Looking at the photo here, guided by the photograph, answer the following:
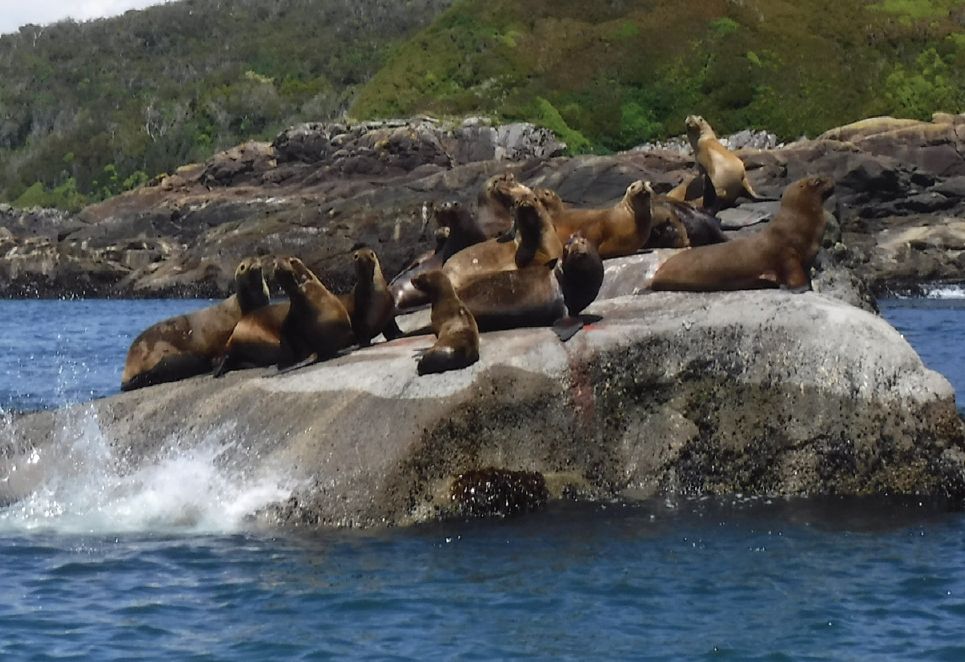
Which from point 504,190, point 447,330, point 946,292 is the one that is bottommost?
point 946,292

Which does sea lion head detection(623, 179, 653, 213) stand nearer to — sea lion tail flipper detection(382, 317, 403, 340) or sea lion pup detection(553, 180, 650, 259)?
sea lion pup detection(553, 180, 650, 259)

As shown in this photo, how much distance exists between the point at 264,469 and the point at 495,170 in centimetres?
3305

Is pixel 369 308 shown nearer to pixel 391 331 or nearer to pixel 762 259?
pixel 391 331

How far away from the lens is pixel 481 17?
59812 mm

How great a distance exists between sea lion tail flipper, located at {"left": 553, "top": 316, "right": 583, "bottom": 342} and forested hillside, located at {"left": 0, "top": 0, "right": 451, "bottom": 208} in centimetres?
6281

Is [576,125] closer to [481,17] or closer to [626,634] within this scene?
[481,17]

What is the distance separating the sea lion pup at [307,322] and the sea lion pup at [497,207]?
311 centimetres

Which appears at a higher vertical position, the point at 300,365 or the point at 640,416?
the point at 300,365

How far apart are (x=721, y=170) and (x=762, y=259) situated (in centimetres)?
455

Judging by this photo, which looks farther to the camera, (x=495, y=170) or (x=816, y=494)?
(x=495, y=170)

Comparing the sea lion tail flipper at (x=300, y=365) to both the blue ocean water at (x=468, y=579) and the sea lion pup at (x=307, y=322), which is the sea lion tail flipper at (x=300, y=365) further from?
the blue ocean water at (x=468, y=579)

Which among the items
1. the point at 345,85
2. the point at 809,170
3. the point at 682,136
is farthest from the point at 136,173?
the point at 809,170

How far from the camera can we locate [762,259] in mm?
10539

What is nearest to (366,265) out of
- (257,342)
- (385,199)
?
(257,342)
